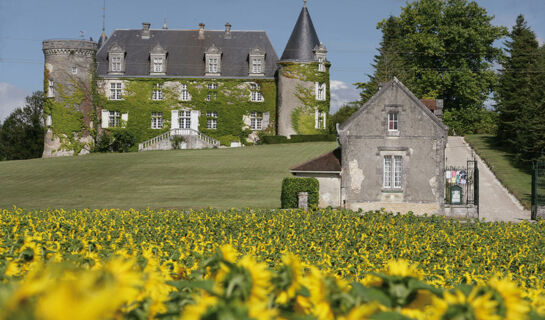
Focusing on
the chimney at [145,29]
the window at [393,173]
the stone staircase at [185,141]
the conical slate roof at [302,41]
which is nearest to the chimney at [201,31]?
the chimney at [145,29]

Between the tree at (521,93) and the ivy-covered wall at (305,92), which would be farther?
the ivy-covered wall at (305,92)

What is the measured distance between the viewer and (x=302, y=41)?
61031 mm

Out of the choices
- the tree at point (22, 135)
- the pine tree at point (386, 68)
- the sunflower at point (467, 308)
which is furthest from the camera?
the tree at point (22, 135)

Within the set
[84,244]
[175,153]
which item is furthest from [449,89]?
[84,244]

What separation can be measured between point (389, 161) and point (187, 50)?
39.4m

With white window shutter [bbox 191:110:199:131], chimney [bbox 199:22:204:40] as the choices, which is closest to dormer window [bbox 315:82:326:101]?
white window shutter [bbox 191:110:199:131]

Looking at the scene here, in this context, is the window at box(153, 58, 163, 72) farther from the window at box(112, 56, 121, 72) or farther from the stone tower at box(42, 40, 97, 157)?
the stone tower at box(42, 40, 97, 157)

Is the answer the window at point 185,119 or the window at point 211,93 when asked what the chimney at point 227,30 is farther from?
the window at point 185,119

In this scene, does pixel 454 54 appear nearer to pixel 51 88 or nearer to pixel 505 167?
pixel 505 167

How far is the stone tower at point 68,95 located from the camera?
5988 centimetres

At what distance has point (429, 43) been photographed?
66000 millimetres

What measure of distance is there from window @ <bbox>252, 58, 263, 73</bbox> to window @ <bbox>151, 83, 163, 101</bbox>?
9818 mm

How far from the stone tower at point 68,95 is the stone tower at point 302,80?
63.8 ft

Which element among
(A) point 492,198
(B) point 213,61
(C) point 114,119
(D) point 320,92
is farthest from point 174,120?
(A) point 492,198
